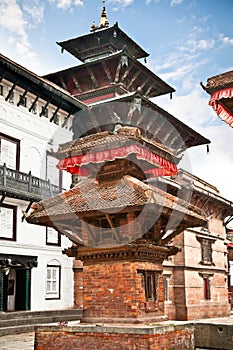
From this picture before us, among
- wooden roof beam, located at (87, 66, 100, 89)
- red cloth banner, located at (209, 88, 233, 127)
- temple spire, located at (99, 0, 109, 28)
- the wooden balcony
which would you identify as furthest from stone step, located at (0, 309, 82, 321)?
temple spire, located at (99, 0, 109, 28)

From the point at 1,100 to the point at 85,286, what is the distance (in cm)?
1404

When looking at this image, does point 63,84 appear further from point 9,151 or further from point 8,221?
point 8,221

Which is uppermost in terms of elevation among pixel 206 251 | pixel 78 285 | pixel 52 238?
pixel 52 238

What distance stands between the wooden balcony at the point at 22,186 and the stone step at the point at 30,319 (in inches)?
201

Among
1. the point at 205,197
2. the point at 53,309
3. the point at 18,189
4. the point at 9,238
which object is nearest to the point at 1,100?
the point at 18,189

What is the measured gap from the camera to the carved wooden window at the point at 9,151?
2300cm

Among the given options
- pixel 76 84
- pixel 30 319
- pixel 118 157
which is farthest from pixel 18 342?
pixel 76 84

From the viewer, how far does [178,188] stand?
88.8 ft

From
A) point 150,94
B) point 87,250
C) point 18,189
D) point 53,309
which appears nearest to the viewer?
point 87,250

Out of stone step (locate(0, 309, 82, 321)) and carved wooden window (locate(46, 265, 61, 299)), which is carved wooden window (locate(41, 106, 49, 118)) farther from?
stone step (locate(0, 309, 82, 321))

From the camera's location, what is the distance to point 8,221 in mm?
22656

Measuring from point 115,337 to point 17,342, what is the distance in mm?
7532

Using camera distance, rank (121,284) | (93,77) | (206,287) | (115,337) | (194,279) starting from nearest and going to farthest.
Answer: (115,337) < (121,284) < (194,279) < (206,287) < (93,77)

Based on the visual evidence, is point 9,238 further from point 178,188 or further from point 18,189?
point 178,188
